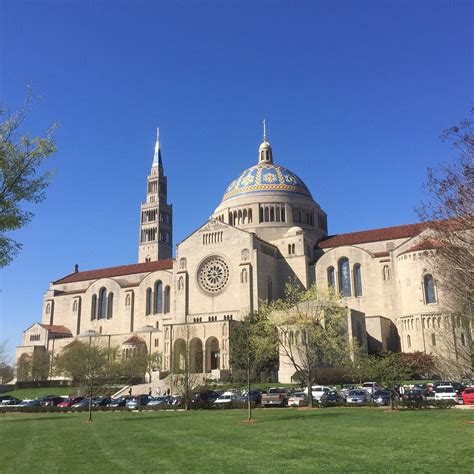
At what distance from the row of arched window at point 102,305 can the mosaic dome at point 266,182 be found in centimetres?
2532

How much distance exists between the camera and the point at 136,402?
40.6 m

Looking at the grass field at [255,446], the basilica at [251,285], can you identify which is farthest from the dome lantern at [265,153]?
the grass field at [255,446]

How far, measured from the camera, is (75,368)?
57125 mm

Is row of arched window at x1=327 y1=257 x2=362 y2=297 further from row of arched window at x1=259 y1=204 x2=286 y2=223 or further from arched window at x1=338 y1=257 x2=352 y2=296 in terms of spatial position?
row of arched window at x1=259 y1=204 x2=286 y2=223

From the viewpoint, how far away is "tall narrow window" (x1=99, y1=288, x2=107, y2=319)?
88.5m

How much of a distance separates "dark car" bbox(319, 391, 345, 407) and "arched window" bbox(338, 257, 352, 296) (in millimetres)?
32345

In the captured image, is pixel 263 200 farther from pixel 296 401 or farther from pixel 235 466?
pixel 235 466

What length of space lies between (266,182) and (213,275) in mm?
19881

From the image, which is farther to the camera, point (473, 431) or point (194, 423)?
point (194, 423)

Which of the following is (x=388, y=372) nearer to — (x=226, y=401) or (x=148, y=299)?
(x=226, y=401)

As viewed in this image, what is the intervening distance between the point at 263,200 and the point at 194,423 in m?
59.5

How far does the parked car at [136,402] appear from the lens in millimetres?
38850

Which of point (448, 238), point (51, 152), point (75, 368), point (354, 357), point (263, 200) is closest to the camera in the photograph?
point (51, 152)

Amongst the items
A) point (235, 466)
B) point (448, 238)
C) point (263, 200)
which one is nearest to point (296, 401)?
point (448, 238)
